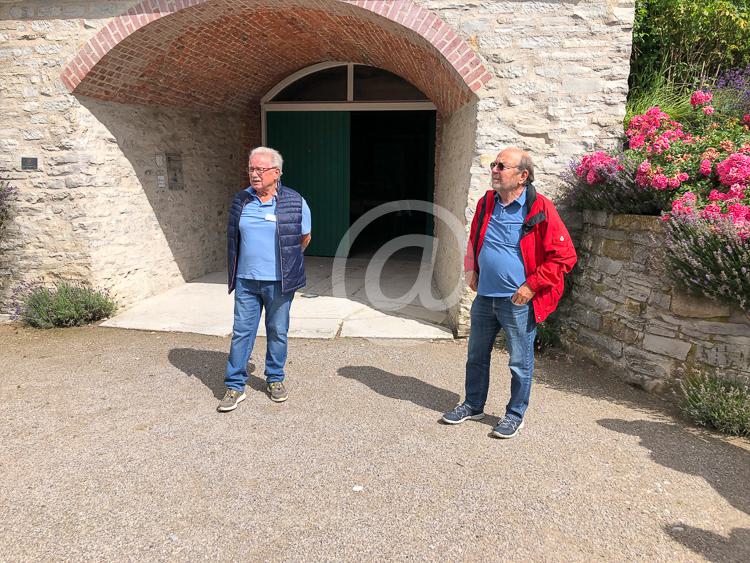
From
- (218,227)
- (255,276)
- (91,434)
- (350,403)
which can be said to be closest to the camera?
(91,434)

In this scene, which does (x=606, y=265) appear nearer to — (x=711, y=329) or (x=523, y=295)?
(x=711, y=329)

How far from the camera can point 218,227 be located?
876 centimetres

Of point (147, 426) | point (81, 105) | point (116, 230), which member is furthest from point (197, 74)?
point (147, 426)

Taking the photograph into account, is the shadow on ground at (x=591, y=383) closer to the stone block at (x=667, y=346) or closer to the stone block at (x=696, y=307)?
the stone block at (x=667, y=346)

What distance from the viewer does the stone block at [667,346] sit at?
412 cm

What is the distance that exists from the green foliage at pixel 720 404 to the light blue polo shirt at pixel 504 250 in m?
1.61

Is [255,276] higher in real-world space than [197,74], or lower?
lower

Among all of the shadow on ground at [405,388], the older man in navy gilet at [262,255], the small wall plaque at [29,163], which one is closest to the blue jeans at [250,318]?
the older man in navy gilet at [262,255]

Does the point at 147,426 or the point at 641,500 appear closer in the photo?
the point at 641,500

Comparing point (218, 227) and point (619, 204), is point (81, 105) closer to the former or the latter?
point (218, 227)

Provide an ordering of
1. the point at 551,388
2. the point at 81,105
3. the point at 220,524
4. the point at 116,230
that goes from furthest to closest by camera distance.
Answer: the point at 116,230 → the point at 81,105 → the point at 551,388 → the point at 220,524

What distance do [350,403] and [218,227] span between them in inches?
216

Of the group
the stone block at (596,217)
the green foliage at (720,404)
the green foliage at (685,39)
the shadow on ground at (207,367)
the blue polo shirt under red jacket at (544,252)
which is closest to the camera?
the blue polo shirt under red jacket at (544,252)

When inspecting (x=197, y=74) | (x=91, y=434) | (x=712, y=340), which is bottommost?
(x=91, y=434)
